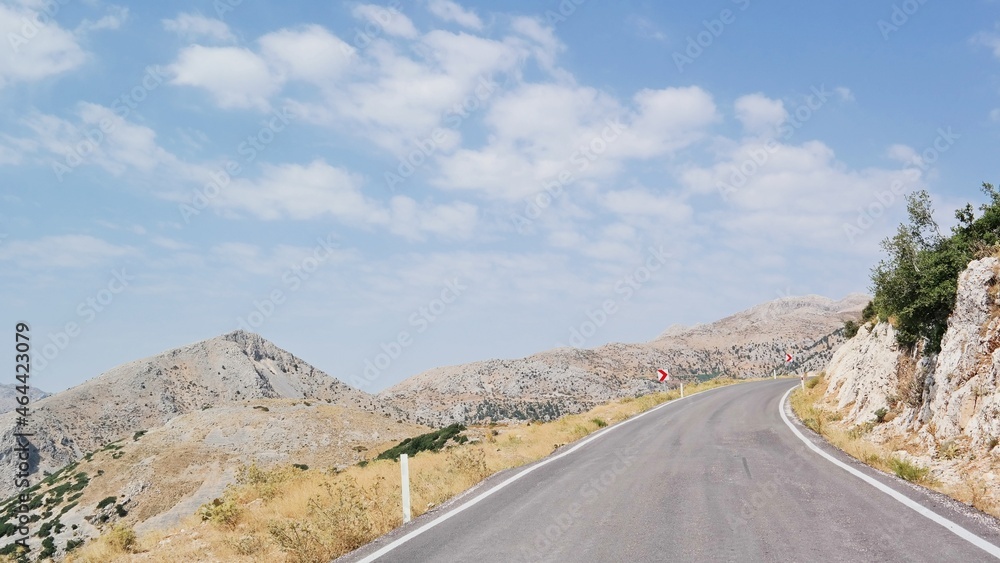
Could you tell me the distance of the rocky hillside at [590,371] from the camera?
9619 centimetres

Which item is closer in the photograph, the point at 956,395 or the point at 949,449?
the point at 949,449

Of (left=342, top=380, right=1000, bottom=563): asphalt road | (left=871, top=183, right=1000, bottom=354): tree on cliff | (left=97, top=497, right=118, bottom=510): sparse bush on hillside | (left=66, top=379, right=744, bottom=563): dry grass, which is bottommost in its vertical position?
(left=97, top=497, right=118, bottom=510): sparse bush on hillside

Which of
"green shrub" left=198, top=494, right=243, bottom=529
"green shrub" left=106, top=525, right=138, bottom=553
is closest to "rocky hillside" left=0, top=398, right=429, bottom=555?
"green shrub" left=106, top=525, right=138, bottom=553

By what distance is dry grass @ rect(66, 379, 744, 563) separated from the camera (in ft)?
25.2

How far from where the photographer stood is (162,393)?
9375 centimetres

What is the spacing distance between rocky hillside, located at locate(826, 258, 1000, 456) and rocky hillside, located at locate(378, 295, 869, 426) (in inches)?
2713

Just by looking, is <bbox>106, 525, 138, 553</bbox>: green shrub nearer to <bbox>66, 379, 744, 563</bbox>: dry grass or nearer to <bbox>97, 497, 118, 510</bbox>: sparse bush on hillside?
<bbox>66, 379, 744, 563</bbox>: dry grass

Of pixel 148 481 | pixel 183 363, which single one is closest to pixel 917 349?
pixel 148 481

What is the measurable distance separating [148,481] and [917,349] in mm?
51898

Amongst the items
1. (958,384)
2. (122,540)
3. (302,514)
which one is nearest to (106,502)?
(122,540)

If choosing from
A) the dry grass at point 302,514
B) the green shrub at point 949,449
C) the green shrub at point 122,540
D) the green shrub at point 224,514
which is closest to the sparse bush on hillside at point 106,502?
the dry grass at point 302,514

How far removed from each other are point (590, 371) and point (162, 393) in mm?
80998

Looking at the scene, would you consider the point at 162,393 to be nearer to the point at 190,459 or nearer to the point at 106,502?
the point at 190,459

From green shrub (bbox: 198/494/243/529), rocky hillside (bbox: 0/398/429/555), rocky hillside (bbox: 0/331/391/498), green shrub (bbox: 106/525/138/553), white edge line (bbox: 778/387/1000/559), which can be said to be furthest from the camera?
rocky hillside (bbox: 0/331/391/498)
